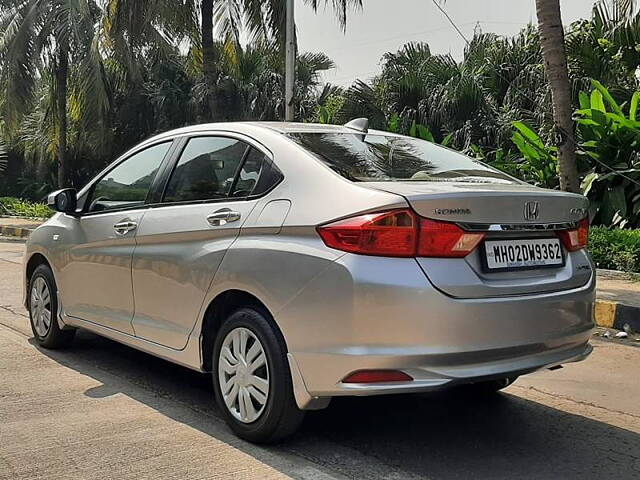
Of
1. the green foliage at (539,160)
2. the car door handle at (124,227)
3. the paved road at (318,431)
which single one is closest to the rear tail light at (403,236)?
the paved road at (318,431)

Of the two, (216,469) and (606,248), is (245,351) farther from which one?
(606,248)

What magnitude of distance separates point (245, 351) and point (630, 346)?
3750 mm

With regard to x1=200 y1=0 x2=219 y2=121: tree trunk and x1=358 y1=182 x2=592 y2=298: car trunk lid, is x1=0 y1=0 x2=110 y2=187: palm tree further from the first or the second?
x1=358 y1=182 x2=592 y2=298: car trunk lid

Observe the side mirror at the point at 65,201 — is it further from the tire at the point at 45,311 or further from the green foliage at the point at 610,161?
the green foliage at the point at 610,161

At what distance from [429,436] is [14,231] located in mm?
16125

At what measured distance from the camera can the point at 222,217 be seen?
148 inches

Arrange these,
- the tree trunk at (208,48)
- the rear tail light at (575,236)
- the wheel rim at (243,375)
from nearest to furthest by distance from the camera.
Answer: the wheel rim at (243,375) < the rear tail light at (575,236) < the tree trunk at (208,48)

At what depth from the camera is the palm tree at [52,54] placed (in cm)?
1919

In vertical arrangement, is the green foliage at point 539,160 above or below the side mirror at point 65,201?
above

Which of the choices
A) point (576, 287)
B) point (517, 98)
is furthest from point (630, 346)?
point (517, 98)

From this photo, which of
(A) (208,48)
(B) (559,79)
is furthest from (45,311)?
(A) (208,48)

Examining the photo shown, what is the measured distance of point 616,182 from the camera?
9.95 meters

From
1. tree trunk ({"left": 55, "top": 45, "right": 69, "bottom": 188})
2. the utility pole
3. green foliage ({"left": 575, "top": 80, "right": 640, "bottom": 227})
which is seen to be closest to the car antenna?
green foliage ({"left": 575, "top": 80, "right": 640, "bottom": 227})

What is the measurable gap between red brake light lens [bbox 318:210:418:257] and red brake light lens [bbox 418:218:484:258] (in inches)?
1.5
